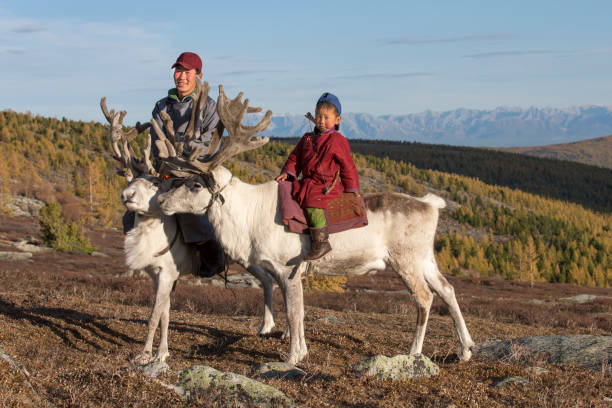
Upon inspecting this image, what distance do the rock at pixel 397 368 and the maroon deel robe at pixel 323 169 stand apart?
2.35 meters

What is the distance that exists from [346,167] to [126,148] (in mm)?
3484

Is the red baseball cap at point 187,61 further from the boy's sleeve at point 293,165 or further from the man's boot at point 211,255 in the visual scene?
the man's boot at point 211,255

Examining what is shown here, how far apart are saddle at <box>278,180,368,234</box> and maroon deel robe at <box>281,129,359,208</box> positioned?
99 mm

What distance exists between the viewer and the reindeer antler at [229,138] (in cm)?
814

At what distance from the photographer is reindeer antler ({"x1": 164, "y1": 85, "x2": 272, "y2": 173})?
8141 mm

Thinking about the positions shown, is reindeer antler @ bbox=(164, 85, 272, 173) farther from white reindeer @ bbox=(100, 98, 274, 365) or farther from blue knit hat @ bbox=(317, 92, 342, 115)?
blue knit hat @ bbox=(317, 92, 342, 115)

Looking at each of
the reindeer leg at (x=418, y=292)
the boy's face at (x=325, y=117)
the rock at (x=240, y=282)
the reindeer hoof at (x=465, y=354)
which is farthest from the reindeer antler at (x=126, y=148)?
the rock at (x=240, y=282)

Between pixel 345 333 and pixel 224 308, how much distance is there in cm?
753

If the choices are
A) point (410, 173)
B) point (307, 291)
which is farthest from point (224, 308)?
point (410, 173)

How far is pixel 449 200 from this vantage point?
531 ft

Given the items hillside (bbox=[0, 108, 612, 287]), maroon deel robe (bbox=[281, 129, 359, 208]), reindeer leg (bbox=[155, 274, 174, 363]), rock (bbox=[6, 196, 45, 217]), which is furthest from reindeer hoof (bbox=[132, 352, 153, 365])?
rock (bbox=[6, 196, 45, 217])

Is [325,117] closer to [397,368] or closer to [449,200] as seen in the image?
[397,368]

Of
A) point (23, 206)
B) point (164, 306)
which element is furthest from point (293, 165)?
point (23, 206)

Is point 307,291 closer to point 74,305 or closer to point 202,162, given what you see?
point 74,305
